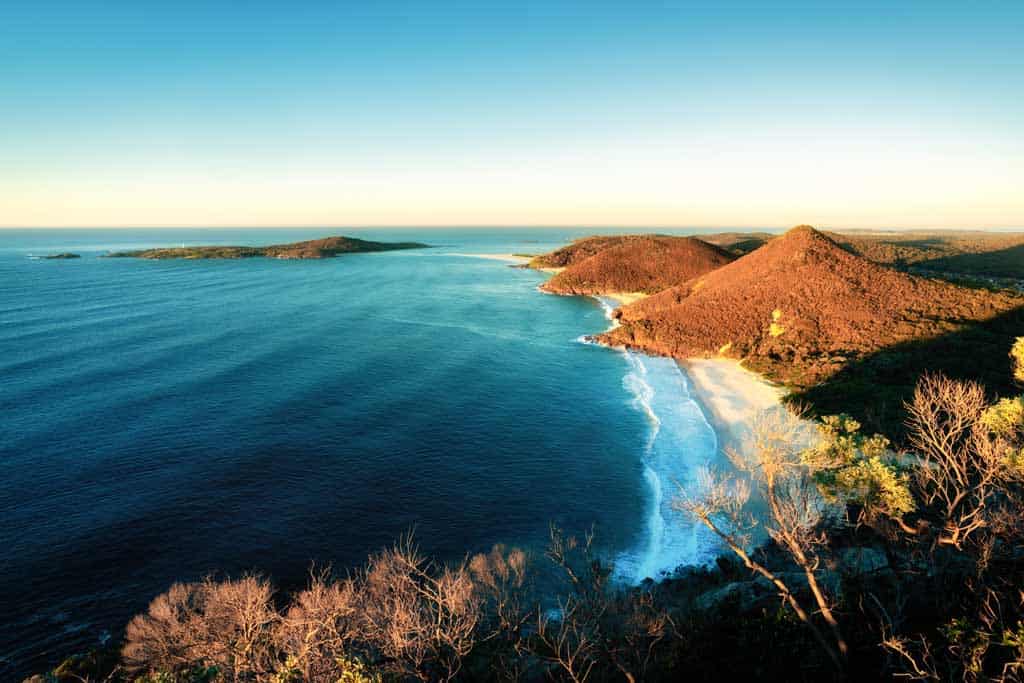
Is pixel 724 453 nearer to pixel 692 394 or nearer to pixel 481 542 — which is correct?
pixel 692 394

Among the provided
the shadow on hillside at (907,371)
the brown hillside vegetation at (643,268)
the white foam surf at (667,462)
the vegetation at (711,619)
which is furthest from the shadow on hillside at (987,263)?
the vegetation at (711,619)

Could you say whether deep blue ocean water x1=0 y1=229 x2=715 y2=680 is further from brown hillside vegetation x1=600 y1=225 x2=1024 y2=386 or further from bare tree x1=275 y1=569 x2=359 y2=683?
brown hillside vegetation x1=600 y1=225 x2=1024 y2=386

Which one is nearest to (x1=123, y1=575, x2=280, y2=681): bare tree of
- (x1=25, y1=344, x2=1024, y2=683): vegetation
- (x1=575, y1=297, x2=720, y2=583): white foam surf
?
(x1=25, y1=344, x2=1024, y2=683): vegetation

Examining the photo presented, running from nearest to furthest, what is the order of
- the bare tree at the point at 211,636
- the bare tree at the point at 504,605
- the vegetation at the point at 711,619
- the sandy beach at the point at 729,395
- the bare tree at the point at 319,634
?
the bare tree at the point at 319,634 → the vegetation at the point at 711,619 → the bare tree at the point at 211,636 → the bare tree at the point at 504,605 → the sandy beach at the point at 729,395

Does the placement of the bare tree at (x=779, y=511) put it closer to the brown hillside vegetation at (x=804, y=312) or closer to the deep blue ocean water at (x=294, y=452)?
the deep blue ocean water at (x=294, y=452)

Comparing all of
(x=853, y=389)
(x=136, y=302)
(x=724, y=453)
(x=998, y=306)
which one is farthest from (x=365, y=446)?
(x=136, y=302)

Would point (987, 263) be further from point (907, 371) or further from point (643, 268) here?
point (907, 371)
